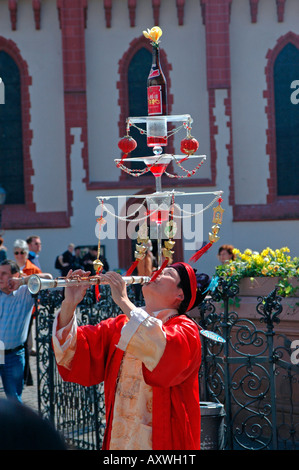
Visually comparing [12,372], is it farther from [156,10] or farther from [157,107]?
[156,10]

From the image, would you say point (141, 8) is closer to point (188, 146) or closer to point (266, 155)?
point (266, 155)

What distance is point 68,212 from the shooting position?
18516 millimetres

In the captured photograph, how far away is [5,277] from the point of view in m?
6.46

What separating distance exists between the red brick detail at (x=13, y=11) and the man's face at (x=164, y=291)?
16744mm

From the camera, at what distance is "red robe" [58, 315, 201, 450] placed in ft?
10.3

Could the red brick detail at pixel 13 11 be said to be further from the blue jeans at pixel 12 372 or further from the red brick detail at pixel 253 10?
the blue jeans at pixel 12 372

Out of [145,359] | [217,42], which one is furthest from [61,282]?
[217,42]

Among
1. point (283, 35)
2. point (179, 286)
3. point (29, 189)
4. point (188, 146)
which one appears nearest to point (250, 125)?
point (283, 35)

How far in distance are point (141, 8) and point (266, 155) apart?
4989mm

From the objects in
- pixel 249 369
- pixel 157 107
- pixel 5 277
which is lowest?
pixel 249 369

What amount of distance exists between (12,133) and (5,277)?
43.7 ft

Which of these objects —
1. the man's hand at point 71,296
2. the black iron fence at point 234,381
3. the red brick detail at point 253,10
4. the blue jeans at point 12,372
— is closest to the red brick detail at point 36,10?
the red brick detail at point 253,10

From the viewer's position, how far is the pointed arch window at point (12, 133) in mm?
19172

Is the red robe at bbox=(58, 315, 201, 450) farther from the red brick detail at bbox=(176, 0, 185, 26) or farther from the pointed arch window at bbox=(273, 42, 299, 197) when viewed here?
the red brick detail at bbox=(176, 0, 185, 26)
